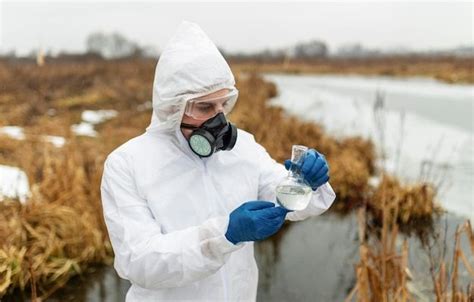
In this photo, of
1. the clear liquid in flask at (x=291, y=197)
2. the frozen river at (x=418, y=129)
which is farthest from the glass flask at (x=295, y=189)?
the frozen river at (x=418, y=129)

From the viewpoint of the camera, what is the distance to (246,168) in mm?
1549

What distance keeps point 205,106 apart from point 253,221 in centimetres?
46

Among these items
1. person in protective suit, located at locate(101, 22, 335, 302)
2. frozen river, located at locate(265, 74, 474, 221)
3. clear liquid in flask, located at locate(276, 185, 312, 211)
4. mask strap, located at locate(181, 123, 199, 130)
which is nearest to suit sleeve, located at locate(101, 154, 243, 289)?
person in protective suit, located at locate(101, 22, 335, 302)

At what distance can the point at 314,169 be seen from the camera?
135cm

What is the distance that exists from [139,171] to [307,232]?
392cm

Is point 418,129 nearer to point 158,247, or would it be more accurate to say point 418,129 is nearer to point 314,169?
point 314,169

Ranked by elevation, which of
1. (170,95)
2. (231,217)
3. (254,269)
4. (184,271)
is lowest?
(254,269)

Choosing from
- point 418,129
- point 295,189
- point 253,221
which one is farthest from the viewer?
point 418,129

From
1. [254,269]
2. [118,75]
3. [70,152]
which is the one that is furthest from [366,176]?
[118,75]

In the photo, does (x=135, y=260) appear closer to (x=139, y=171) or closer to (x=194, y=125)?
(x=139, y=171)

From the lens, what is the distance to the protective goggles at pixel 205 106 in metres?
1.43

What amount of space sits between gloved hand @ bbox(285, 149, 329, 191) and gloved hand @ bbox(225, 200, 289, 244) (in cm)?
17

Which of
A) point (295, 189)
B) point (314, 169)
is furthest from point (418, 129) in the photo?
point (295, 189)

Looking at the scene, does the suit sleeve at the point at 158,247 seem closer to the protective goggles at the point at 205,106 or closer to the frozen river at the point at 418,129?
the protective goggles at the point at 205,106
